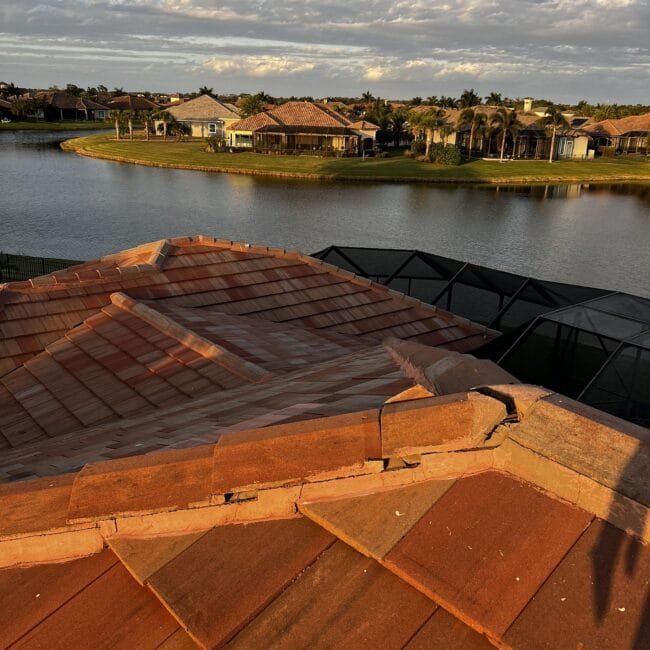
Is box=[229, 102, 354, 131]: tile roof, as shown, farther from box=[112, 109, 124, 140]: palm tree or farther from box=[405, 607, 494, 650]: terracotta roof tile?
box=[405, 607, 494, 650]: terracotta roof tile

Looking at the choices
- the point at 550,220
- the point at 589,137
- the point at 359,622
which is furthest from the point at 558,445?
the point at 589,137

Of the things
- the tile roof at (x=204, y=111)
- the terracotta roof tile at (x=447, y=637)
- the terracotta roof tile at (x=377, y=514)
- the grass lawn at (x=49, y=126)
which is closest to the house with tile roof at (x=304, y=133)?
the tile roof at (x=204, y=111)

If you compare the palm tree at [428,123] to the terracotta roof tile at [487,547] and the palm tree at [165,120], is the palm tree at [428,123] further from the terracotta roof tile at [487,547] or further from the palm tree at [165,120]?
the terracotta roof tile at [487,547]

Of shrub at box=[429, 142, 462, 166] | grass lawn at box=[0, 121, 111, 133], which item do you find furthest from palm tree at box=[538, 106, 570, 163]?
grass lawn at box=[0, 121, 111, 133]

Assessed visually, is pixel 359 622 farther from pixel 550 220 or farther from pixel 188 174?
pixel 188 174

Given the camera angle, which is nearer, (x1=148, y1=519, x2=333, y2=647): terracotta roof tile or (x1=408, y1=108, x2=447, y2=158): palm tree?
(x1=148, y1=519, x2=333, y2=647): terracotta roof tile
